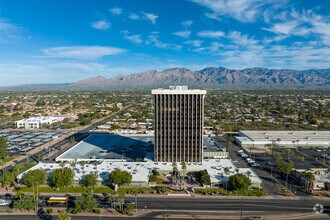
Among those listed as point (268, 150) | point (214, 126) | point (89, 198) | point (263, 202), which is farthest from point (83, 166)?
point (214, 126)

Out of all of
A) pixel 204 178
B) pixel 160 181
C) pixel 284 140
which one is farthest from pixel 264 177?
pixel 284 140

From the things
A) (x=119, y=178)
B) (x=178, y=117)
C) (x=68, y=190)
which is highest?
(x=178, y=117)

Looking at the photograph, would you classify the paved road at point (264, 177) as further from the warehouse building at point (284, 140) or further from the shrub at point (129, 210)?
the shrub at point (129, 210)

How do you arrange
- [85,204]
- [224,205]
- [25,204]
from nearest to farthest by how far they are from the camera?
[85,204]
[25,204]
[224,205]

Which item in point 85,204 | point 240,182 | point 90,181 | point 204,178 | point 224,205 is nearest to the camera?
point 85,204

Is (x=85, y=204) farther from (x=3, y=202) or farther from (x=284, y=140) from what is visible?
(x=284, y=140)

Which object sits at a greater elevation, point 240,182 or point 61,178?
point 61,178

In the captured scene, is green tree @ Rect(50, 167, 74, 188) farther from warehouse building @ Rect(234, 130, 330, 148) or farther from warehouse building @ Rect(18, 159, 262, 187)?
warehouse building @ Rect(234, 130, 330, 148)

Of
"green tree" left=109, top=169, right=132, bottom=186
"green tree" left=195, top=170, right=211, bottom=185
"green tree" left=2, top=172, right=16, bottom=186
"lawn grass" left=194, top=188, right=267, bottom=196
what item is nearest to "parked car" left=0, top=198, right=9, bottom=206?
"green tree" left=2, top=172, right=16, bottom=186
